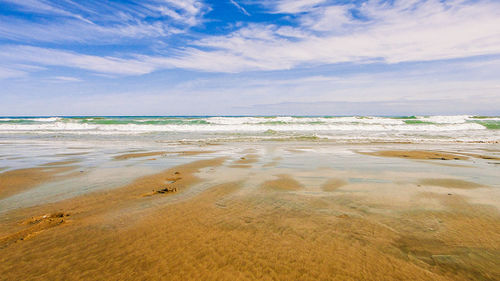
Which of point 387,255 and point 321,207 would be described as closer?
point 387,255

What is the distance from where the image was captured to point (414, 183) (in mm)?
4910

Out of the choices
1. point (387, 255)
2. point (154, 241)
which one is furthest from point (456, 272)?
point (154, 241)

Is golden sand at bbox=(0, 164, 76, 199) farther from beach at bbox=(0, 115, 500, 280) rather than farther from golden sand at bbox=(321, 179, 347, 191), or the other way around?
golden sand at bbox=(321, 179, 347, 191)

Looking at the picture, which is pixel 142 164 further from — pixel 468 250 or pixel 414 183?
pixel 468 250

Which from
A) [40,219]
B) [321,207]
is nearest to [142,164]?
[40,219]

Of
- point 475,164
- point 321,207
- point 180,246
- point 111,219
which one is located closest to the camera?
point 180,246

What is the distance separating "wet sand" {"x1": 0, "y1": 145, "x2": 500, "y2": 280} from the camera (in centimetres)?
213

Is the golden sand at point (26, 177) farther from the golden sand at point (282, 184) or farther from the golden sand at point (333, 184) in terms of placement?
the golden sand at point (333, 184)

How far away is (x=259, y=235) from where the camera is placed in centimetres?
273

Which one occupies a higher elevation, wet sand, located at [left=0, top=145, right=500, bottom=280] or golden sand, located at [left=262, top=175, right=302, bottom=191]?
wet sand, located at [left=0, top=145, right=500, bottom=280]

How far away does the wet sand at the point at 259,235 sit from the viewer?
2.13 metres

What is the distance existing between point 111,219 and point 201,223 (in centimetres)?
113

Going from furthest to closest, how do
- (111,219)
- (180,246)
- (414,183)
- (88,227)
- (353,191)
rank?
1. (414,183)
2. (353,191)
3. (111,219)
4. (88,227)
5. (180,246)

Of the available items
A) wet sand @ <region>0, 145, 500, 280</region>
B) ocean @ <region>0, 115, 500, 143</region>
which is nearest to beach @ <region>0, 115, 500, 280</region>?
wet sand @ <region>0, 145, 500, 280</region>
